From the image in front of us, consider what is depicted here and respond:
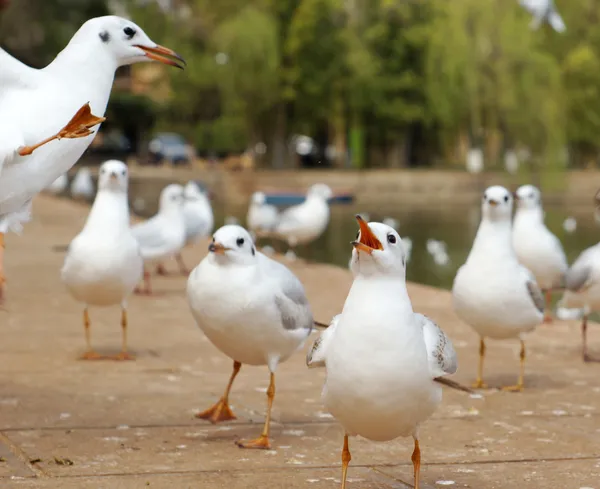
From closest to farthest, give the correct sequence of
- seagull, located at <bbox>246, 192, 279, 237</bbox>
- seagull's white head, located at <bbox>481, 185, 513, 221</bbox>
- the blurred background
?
seagull's white head, located at <bbox>481, 185, 513, 221</bbox>, seagull, located at <bbox>246, 192, 279, 237</bbox>, the blurred background

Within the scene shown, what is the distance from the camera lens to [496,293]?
7957 millimetres

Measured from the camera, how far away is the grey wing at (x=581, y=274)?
9477 millimetres

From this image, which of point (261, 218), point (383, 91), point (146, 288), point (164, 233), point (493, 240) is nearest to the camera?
point (493, 240)

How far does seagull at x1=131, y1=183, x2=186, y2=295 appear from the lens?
13.5 m

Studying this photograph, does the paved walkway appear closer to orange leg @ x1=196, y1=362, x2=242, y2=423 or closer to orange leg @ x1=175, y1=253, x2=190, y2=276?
orange leg @ x1=196, y1=362, x2=242, y2=423

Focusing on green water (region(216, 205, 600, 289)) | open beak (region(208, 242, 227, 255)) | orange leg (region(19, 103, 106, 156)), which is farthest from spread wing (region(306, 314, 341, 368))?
green water (region(216, 205, 600, 289))

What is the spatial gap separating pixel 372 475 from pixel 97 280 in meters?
3.65

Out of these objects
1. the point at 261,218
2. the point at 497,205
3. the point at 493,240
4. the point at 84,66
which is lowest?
the point at 493,240

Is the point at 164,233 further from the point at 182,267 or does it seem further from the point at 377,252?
the point at 377,252

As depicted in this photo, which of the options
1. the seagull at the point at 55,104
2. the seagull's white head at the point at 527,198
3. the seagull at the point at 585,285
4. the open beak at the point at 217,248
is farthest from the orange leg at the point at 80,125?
the seagull's white head at the point at 527,198

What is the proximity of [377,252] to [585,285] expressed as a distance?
491 cm

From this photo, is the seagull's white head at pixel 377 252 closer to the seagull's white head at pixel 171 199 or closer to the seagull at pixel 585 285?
the seagull at pixel 585 285

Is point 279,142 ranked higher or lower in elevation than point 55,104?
higher

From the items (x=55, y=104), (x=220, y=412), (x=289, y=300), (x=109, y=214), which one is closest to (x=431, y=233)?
(x=109, y=214)
